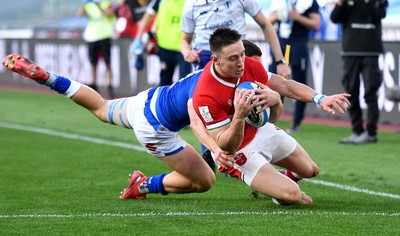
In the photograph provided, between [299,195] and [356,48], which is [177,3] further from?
[299,195]

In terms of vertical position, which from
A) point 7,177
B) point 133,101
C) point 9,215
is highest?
point 133,101

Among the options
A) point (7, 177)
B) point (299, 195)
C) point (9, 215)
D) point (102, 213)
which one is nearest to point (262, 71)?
point (299, 195)

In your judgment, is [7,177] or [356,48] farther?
[356,48]

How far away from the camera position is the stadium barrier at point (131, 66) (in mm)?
15984

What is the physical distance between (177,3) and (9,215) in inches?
278

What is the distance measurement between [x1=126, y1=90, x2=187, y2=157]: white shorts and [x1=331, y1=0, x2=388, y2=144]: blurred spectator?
5420mm

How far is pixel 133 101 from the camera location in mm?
9055

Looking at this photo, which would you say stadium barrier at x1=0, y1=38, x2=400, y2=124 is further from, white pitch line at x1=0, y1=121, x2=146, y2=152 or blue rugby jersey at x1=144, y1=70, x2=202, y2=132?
blue rugby jersey at x1=144, y1=70, x2=202, y2=132

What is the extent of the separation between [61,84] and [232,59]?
2.11m

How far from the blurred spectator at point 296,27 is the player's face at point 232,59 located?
6160 millimetres

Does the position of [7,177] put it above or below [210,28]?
below

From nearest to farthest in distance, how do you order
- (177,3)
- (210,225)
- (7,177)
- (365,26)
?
1. (210,225)
2. (7,177)
3. (365,26)
4. (177,3)

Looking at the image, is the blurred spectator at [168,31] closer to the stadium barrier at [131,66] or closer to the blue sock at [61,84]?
the stadium barrier at [131,66]

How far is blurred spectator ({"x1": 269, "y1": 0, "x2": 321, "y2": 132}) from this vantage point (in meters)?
14.4
